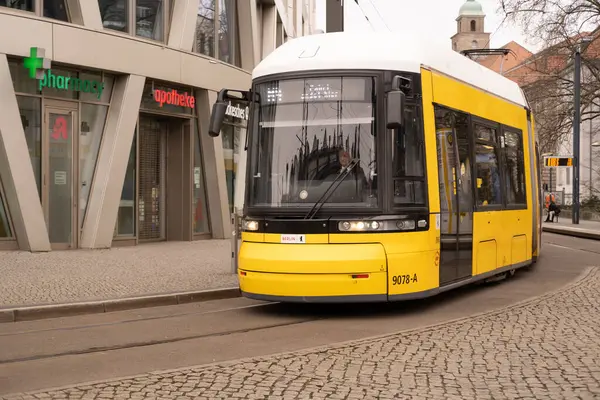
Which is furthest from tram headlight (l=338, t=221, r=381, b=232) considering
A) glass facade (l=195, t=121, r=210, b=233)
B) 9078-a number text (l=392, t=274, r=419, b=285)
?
glass facade (l=195, t=121, r=210, b=233)

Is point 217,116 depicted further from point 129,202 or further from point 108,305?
point 129,202

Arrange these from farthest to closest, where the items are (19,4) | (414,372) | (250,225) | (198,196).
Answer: (198,196) → (19,4) → (250,225) → (414,372)

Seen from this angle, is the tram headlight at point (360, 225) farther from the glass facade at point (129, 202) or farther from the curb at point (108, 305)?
the glass facade at point (129, 202)

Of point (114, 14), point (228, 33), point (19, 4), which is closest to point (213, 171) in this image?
point (228, 33)

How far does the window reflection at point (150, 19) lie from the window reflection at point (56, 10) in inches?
88.8

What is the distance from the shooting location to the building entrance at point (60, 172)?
17.4m

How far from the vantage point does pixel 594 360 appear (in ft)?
21.3

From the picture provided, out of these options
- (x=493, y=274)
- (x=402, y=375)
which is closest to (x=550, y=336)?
(x=402, y=375)

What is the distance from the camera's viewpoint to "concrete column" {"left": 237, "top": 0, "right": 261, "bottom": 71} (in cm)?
2408

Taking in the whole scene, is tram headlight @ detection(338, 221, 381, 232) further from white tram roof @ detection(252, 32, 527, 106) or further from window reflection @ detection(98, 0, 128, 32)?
window reflection @ detection(98, 0, 128, 32)

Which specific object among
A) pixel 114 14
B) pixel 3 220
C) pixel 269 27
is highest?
pixel 269 27

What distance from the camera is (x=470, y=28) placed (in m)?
133

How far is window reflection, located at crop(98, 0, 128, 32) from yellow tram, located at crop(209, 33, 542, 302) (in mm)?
10064

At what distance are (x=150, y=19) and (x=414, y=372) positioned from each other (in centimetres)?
1578
